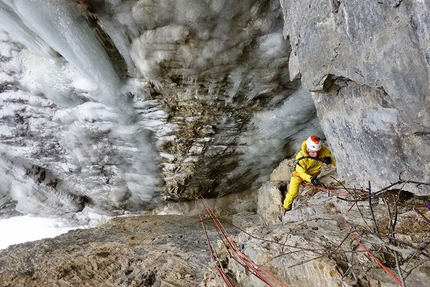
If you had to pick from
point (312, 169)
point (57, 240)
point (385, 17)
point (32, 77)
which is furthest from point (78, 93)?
point (385, 17)

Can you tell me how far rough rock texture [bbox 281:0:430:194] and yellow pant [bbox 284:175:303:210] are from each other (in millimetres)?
1293

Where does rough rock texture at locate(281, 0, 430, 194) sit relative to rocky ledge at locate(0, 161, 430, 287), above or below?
above

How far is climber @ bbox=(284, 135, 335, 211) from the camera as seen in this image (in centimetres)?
447

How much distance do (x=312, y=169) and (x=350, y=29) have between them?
9.64ft

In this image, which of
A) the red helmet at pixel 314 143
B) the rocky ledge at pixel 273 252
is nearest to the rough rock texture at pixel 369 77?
the rocky ledge at pixel 273 252

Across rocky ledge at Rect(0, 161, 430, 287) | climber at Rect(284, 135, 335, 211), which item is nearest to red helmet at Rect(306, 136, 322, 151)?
climber at Rect(284, 135, 335, 211)

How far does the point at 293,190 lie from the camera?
5.05 m

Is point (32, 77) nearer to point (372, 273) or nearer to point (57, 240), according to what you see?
point (57, 240)

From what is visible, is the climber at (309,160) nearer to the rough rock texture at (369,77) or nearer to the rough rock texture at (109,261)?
the rough rock texture at (369,77)

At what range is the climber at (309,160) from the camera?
176 inches

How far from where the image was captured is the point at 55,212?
859cm

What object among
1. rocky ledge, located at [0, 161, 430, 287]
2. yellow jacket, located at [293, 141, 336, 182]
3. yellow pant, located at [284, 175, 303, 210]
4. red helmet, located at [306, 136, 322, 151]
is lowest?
rocky ledge, located at [0, 161, 430, 287]

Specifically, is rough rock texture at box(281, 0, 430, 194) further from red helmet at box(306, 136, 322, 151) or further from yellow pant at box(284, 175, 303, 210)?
yellow pant at box(284, 175, 303, 210)

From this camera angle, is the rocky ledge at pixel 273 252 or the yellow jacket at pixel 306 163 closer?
the rocky ledge at pixel 273 252
